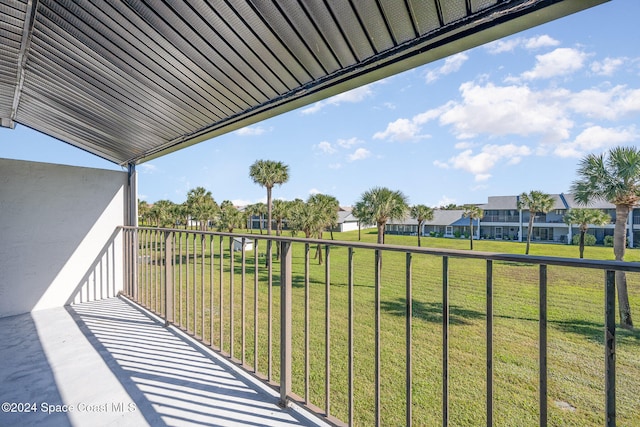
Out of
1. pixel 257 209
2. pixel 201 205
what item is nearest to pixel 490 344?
pixel 201 205

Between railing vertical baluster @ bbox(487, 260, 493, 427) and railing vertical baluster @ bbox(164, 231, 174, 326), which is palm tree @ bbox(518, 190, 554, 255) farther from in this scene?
railing vertical baluster @ bbox(487, 260, 493, 427)

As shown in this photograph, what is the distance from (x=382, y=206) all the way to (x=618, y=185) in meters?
9.70

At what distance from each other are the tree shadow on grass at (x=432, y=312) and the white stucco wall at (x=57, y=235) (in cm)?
871

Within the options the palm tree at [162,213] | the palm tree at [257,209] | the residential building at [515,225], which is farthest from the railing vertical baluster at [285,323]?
the palm tree at [257,209]

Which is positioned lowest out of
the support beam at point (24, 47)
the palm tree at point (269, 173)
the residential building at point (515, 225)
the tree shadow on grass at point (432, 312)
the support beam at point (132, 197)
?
the tree shadow on grass at point (432, 312)

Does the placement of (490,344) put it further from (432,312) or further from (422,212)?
(422,212)

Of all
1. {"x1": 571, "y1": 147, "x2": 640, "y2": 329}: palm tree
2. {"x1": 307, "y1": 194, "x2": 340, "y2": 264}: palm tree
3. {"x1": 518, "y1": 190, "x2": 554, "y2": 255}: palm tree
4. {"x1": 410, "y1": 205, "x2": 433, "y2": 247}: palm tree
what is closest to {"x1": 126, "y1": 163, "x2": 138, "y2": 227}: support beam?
{"x1": 571, "y1": 147, "x2": 640, "y2": 329}: palm tree

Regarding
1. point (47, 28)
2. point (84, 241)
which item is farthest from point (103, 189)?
point (47, 28)

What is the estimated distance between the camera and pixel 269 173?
20.1 meters

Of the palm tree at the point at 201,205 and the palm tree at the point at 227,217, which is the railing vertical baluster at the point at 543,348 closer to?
the palm tree at the point at 201,205

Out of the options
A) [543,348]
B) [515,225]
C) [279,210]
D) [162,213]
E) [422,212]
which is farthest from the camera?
[515,225]

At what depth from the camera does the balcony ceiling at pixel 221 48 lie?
1332mm

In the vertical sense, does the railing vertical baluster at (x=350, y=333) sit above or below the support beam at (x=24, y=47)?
below

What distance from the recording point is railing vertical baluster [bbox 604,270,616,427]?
2.77 ft
